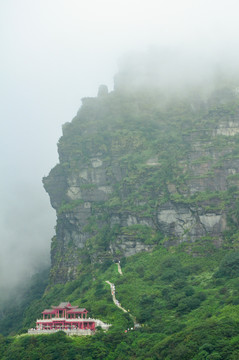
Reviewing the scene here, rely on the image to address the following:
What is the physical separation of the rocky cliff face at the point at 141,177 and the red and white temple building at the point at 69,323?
19.1 meters

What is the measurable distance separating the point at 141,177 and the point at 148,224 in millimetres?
8165

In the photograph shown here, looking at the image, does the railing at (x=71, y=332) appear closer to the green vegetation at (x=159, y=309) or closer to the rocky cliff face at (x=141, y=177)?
the green vegetation at (x=159, y=309)

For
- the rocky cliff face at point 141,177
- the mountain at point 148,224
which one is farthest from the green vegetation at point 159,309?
the rocky cliff face at point 141,177

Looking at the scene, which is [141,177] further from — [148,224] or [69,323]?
[69,323]

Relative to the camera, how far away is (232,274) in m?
69.5

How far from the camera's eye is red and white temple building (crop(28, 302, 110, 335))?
62438 mm

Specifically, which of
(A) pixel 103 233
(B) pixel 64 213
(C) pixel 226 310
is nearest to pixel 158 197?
(A) pixel 103 233

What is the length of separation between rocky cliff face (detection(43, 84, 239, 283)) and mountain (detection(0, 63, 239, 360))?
0.57 ft

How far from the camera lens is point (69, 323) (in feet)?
211

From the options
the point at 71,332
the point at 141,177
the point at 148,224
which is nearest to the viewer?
the point at 71,332

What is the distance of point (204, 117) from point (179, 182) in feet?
43.1

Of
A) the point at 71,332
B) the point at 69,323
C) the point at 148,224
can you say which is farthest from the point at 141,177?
the point at 71,332

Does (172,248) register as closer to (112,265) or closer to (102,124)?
(112,265)

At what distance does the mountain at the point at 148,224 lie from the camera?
5922cm
